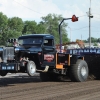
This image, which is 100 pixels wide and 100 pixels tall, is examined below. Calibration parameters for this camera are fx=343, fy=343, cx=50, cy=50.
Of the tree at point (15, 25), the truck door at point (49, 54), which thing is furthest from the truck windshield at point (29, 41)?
the tree at point (15, 25)

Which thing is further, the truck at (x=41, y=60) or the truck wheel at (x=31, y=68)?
the truck at (x=41, y=60)

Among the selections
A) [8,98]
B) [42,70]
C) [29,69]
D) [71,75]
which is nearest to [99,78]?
[71,75]

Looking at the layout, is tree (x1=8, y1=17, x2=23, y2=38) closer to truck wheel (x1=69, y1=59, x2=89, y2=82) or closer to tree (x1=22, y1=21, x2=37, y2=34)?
tree (x1=22, y1=21, x2=37, y2=34)

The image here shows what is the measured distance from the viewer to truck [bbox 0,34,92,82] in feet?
46.9

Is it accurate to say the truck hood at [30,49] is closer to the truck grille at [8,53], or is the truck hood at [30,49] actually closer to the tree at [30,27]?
the truck grille at [8,53]

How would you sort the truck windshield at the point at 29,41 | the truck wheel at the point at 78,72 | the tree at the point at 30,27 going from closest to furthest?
the truck windshield at the point at 29,41 < the truck wheel at the point at 78,72 < the tree at the point at 30,27

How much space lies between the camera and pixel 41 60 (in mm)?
15133

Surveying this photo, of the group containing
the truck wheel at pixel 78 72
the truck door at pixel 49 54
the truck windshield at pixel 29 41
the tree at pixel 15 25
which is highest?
the tree at pixel 15 25

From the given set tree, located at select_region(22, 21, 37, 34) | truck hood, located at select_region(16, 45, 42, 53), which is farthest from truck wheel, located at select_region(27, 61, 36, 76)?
tree, located at select_region(22, 21, 37, 34)

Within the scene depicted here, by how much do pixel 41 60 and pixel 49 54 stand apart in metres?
0.56

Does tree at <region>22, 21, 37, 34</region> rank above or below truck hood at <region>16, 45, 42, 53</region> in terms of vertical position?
above

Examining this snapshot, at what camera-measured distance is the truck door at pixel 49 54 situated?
1534 cm

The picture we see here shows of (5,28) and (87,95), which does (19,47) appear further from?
(5,28)

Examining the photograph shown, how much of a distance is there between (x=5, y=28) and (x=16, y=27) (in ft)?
10.7
